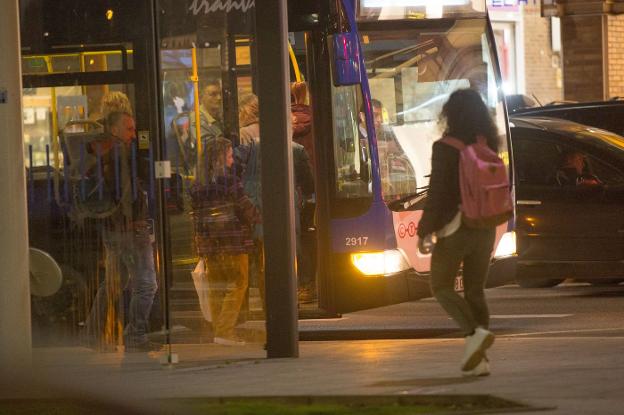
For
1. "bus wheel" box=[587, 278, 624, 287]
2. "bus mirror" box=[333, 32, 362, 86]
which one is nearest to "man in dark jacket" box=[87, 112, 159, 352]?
"bus mirror" box=[333, 32, 362, 86]

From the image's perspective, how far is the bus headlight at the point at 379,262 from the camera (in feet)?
37.9

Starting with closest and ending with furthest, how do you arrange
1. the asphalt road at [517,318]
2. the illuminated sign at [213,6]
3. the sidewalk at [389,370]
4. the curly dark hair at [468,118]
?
the sidewalk at [389,370] < the curly dark hair at [468,118] < the illuminated sign at [213,6] < the asphalt road at [517,318]

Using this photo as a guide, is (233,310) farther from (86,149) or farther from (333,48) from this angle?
(333,48)

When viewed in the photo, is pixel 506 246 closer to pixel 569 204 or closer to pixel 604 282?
pixel 569 204

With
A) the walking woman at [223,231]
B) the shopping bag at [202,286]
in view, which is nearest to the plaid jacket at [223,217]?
the walking woman at [223,231]

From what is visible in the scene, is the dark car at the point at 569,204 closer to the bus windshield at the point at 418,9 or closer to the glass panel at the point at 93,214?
the bus windshield at the point at 418,9

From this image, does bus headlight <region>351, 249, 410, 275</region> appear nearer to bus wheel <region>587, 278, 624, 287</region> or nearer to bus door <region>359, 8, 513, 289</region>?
bus door <region>359, 8, 513, 289</region>

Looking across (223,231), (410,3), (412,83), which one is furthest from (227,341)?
(410,3)

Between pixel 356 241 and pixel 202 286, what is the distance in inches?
68.8

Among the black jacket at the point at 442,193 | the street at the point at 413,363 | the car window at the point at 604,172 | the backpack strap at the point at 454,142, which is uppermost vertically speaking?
the backpack strap at the point at 454,142

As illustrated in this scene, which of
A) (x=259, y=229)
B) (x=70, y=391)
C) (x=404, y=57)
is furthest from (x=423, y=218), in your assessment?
(x=70, y=391)

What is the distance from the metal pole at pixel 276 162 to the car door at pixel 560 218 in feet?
16.8

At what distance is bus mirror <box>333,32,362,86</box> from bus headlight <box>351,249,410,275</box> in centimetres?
136

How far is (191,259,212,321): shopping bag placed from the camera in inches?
400
